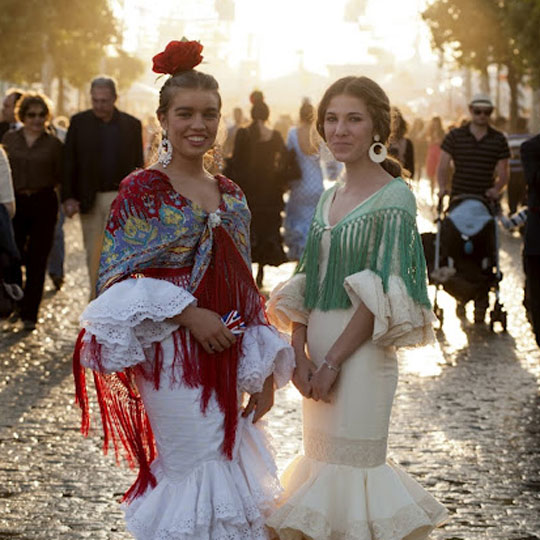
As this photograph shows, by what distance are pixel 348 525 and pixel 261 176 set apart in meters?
9.68

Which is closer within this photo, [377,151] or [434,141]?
[377,151]

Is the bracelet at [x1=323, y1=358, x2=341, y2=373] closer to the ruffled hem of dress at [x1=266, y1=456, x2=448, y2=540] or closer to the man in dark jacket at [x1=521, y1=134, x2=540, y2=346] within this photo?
the ruffled hem of dress at [x1=266, y1=456, x2=448, y2=540]

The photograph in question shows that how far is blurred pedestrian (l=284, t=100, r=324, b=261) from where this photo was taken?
14.9 meters

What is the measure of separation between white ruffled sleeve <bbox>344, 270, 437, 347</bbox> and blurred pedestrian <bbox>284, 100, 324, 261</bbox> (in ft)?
31.6

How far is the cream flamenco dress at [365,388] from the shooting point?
5.00 metres

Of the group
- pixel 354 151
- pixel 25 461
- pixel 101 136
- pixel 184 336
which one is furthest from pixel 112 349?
pixel 101 136

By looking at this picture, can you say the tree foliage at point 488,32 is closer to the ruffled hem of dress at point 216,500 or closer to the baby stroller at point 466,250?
the baby stroller at point 466,250

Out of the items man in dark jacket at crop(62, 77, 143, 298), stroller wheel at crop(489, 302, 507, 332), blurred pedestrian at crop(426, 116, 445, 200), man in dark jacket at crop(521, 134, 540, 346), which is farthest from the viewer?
blurred pedestrian at crop(426, 116, 445, 200)

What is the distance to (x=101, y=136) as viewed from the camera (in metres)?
11.8

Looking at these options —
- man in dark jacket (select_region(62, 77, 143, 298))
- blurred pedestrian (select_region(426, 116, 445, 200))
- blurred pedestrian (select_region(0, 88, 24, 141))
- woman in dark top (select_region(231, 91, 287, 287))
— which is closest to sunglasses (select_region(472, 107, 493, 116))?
woman in dark top (select_region(231, 91, 287, 287))

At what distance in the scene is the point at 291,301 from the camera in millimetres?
5258

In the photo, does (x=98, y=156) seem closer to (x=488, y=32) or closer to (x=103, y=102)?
(x=103, y=102)

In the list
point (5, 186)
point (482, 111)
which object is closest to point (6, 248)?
point (5, 186)

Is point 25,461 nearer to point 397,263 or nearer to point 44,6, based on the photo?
point 397,263
